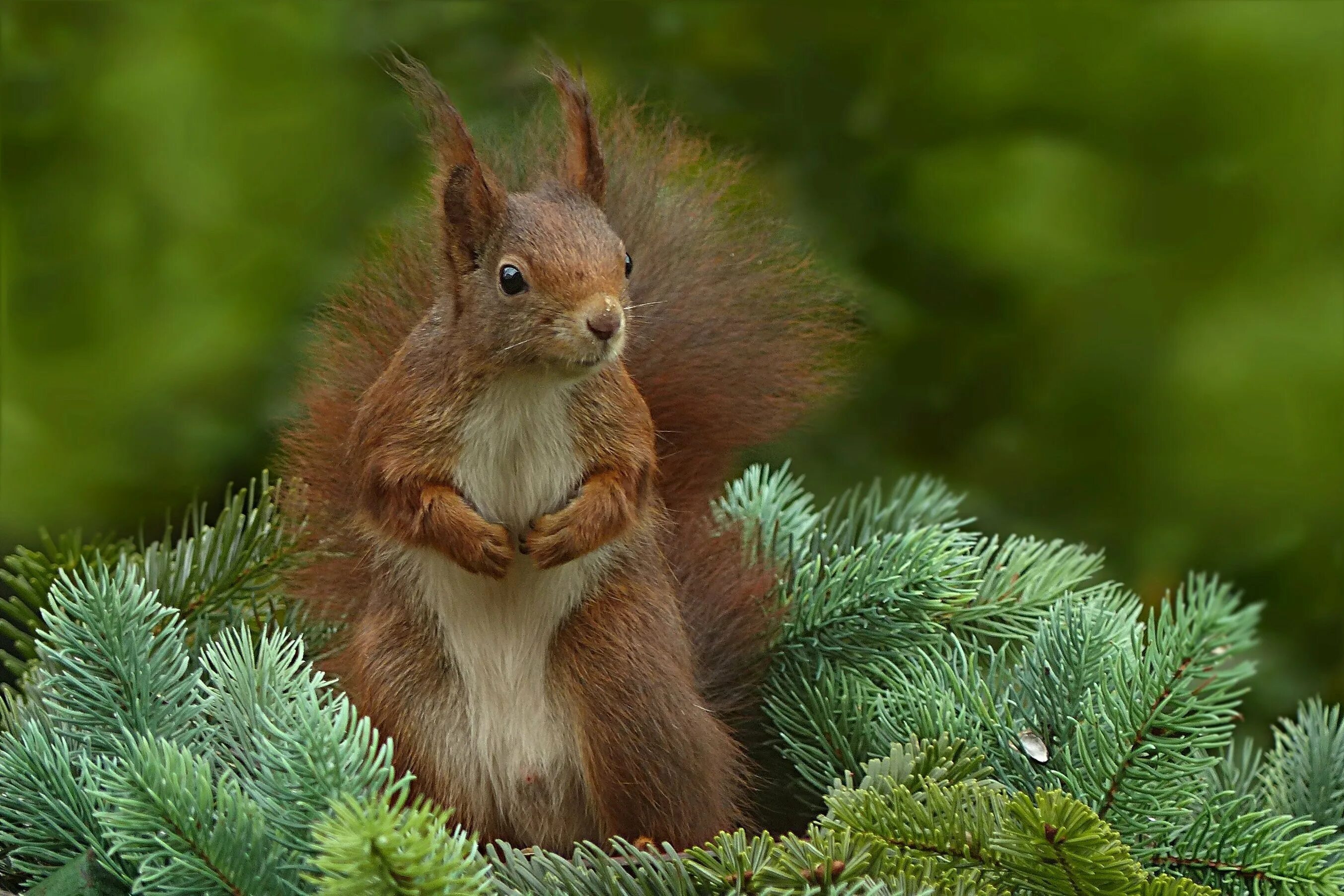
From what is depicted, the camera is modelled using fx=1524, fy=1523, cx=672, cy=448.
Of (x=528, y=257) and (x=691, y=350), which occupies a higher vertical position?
(x=691, y=350)

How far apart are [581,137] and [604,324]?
7.6 inches

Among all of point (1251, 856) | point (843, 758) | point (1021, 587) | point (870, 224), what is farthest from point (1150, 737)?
point (870, 224)

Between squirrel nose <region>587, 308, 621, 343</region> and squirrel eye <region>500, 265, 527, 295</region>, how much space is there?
0.06 metres

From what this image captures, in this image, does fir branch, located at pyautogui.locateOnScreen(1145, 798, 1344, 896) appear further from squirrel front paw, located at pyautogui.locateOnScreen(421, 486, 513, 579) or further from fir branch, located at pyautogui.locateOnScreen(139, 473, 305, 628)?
fir branch, located at pyautogui.locateOnScreen(139, 473, 305, 628)

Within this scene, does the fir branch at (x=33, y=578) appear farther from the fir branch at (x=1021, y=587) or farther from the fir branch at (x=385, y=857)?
the fir branch at (x=1021, y=587)

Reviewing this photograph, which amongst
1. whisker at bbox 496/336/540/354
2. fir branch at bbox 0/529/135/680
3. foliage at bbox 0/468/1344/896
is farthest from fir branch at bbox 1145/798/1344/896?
fir branch at bbox 0/529/135/680

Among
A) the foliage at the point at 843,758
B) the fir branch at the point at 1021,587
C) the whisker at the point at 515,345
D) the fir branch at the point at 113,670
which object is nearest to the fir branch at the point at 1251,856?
the foliage at the point at 843,758

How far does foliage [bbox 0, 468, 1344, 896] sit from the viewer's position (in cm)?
78

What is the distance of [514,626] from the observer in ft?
3.48

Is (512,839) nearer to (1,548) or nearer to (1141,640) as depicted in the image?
(1141,640)

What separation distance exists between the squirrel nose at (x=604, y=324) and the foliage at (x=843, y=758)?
0.92 ft

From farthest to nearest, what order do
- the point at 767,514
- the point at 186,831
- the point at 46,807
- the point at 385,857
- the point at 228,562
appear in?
1. the point at 767,514
2. the point at 228,562
3. the point at 46,807
4. the point at 186,831
5. the point at 385,857

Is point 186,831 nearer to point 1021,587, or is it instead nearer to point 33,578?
point 33,578

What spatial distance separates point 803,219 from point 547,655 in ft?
3.46
